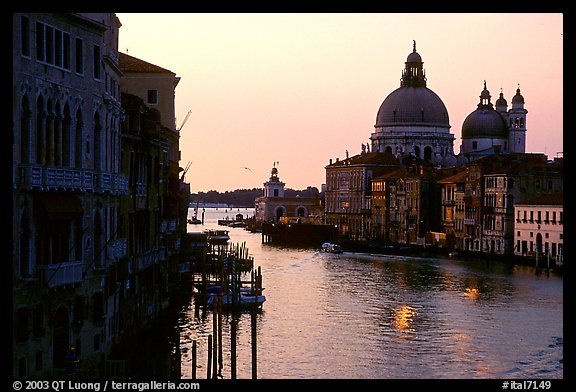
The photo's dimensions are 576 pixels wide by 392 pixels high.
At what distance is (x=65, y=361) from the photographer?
13.0 m

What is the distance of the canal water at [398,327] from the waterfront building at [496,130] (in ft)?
129

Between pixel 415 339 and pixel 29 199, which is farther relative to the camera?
pixel 415 339

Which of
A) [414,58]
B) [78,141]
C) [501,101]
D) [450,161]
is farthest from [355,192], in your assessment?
[78,141]

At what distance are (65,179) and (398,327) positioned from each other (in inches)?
461

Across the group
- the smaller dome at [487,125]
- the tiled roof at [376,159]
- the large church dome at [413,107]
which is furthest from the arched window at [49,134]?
the large church dome at [413,107]

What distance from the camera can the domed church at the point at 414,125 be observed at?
3233 inches

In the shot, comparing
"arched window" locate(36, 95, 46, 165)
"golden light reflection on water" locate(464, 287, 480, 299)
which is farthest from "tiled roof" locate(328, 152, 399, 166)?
"arched window" locate(36, 95, 46, 165)

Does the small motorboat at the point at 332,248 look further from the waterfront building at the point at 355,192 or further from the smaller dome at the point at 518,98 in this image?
the smaller dome at the point at 518,98

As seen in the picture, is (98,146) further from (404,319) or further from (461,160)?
(461,160)

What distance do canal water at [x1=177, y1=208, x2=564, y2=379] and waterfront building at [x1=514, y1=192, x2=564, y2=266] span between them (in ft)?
9.10

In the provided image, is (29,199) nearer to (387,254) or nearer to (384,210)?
(387,254)

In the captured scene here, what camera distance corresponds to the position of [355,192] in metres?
74.9
